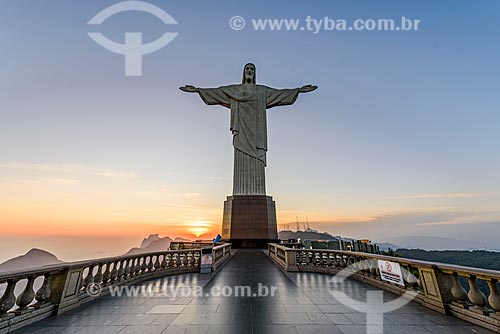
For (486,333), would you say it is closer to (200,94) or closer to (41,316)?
(41,316)

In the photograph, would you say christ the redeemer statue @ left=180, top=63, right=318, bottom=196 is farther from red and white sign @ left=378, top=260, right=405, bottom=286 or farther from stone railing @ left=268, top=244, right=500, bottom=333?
red and white sign @ left=378, top=260, right=405, bottom=286

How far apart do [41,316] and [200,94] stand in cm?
2194

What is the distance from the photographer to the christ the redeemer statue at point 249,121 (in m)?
24.2

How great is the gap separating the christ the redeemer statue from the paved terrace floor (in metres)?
16.9

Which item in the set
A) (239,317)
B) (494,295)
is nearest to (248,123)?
(239,317)

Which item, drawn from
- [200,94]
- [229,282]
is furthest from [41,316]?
[200,94]

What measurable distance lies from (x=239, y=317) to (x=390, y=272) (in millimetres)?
4526

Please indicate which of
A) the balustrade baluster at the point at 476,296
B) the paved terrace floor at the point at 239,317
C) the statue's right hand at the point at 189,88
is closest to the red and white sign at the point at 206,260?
the paved terrace floor at the point at 239,317

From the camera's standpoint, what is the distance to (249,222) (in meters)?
22.8

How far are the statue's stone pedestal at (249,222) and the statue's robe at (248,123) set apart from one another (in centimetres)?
94

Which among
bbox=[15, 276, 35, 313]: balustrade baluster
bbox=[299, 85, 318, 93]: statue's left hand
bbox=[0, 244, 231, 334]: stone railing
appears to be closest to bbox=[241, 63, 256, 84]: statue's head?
bbox=[299, 85, 318, 93]: statue's left hand

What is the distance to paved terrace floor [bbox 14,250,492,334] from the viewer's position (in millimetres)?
4523

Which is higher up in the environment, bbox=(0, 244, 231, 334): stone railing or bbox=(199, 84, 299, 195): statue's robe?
bbox=(199, 84, 299, 195): statue's robe

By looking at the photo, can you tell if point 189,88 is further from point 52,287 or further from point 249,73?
point 52,287
